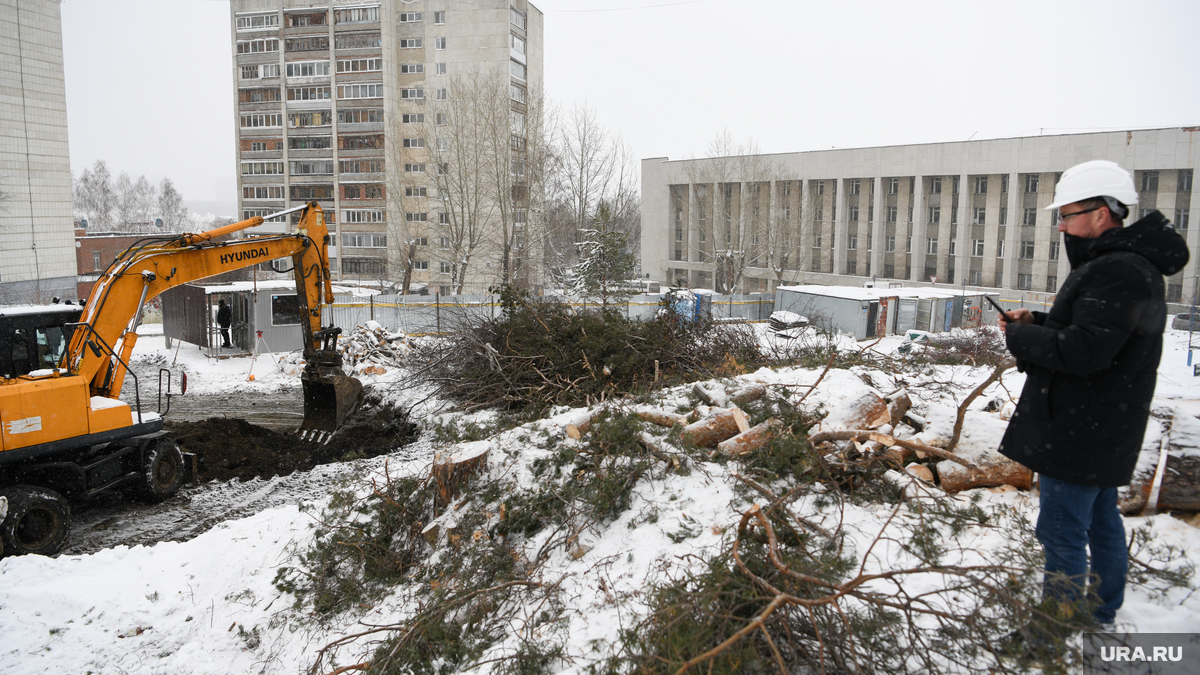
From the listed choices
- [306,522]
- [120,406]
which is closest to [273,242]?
[120,406]

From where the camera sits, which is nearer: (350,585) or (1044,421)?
(1044,421)

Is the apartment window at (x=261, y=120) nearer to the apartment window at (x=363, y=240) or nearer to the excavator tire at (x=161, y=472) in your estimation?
the apartment window at (x=363, y=240)

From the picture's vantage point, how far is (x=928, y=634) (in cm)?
309

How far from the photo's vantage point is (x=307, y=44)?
1794 inches

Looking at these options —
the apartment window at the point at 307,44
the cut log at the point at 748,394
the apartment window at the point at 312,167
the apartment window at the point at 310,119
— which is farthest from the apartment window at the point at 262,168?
the cut log at the point at 748,394

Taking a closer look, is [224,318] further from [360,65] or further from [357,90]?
[360,65]

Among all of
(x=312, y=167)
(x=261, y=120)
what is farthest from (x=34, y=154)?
(x=312, y=167)

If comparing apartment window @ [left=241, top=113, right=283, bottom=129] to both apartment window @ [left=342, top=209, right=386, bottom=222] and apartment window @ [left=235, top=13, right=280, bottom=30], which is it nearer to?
apartment window @ [left=235, top=13, right=280, bottom=30]

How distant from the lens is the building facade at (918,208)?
3372 cm

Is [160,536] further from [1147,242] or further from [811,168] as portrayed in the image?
[811,168]

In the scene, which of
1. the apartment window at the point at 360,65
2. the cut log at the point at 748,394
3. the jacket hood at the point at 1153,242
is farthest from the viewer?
the apartment window at the point at 360,65

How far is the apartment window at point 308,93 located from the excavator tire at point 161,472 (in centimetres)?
4320

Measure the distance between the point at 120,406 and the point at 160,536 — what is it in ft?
5.47

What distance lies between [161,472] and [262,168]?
4588cm
